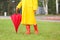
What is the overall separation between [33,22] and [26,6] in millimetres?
634

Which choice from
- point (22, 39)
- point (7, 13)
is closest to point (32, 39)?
point (22, 39)

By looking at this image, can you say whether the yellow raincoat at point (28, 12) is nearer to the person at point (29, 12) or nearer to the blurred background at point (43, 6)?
the person at point (29, 12)

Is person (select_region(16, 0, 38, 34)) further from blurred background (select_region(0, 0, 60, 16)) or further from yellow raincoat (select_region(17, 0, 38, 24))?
blurred background (select_region(0, 0, 60, 16))

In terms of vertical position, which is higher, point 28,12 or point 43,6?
point 43,6

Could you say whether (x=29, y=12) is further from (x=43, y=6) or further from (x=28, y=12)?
(x=43, y=6)

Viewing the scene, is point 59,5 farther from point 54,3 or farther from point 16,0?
point 16,0

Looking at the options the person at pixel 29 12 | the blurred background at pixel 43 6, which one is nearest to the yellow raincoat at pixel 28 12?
the person at pixel 29 12

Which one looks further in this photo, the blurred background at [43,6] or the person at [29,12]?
the blurred background at [43,6]

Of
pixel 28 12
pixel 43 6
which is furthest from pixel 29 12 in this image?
pixel 43 6

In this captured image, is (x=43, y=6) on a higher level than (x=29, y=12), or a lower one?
higher

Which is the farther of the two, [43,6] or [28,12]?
[43,6]

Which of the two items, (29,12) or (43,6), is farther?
(43,6)

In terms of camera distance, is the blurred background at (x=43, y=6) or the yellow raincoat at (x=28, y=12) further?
the blurred background at (x=43, y=6)

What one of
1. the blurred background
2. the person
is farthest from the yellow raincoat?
the blurred background
